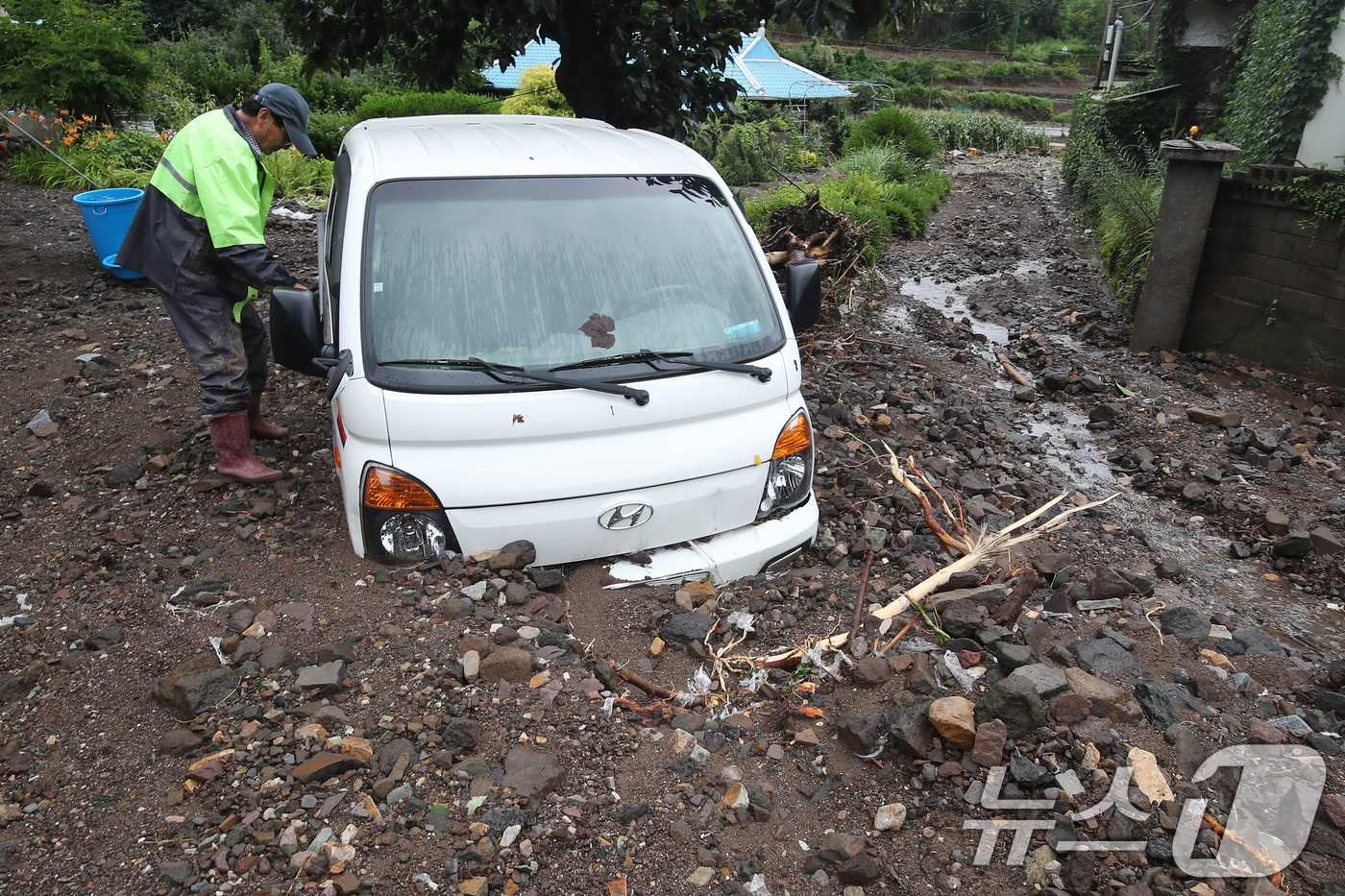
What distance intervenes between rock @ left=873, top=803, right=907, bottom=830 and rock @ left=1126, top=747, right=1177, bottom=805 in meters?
0.69

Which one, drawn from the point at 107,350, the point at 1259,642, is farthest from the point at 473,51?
the point at 1259,642

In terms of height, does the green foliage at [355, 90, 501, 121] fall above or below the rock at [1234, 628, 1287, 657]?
above

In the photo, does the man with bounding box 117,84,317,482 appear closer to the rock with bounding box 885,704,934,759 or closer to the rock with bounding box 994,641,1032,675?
the rock with bounding box 885,704,934,759

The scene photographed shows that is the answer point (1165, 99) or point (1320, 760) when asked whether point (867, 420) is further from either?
point (1165, 99)

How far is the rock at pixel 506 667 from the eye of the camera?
9.78 feet

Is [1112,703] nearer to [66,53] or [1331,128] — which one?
[1331,128]

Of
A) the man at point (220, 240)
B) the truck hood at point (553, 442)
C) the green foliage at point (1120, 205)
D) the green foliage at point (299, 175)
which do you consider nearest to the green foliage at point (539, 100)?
the green foliage at point (299, 175)

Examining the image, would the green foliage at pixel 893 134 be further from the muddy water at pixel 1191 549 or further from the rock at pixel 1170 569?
the rock at pixel 1170 569

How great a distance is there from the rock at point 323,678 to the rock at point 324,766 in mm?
287

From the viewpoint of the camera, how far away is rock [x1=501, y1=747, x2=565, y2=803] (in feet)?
8.37

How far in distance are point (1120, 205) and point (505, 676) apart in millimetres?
11656

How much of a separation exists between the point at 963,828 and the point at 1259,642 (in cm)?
197

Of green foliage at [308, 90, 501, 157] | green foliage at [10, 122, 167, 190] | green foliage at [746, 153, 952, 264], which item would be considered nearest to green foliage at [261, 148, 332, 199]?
green foliage at [10, 122, 167, 190]

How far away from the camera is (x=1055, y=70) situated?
241 ft
